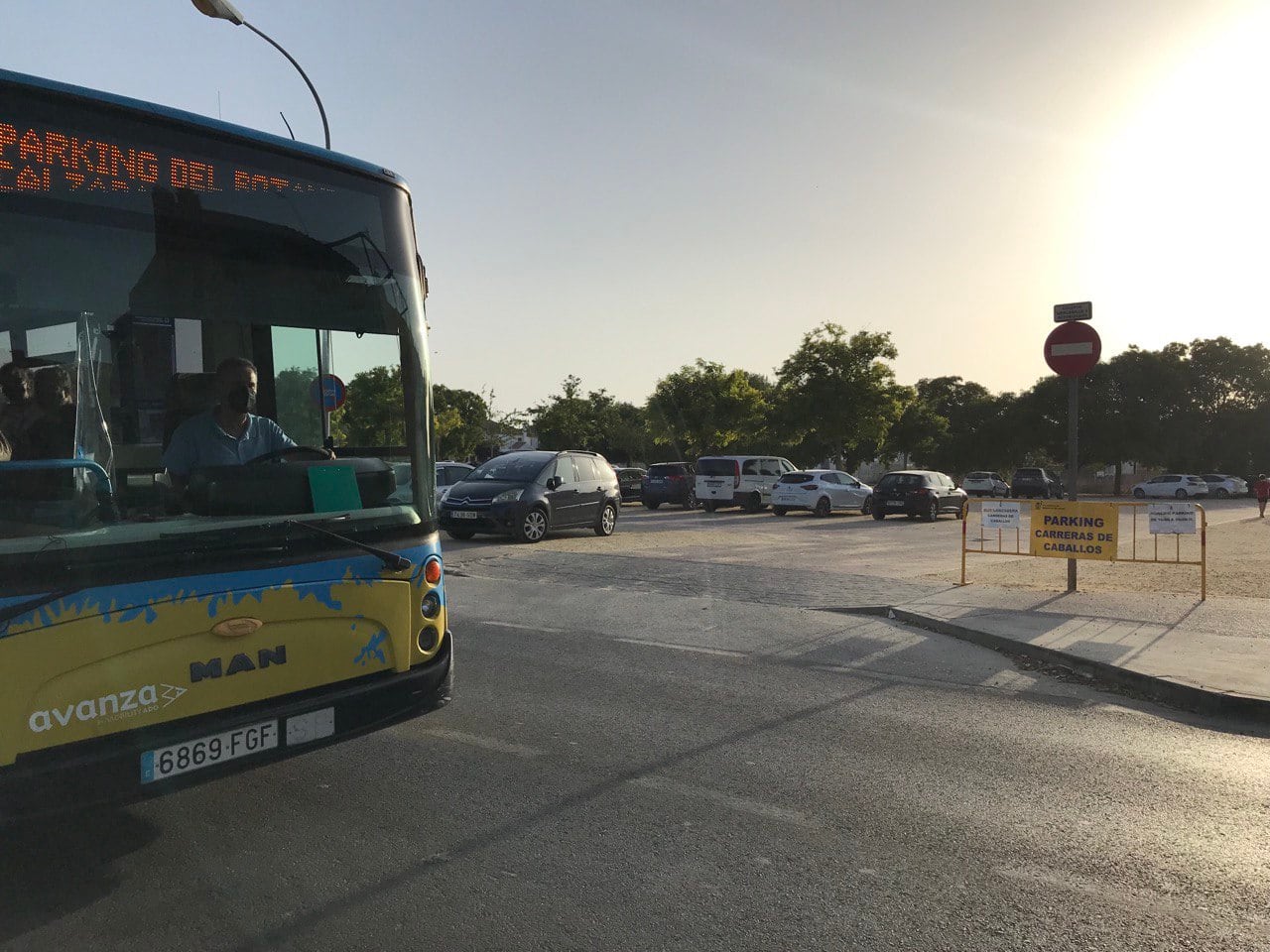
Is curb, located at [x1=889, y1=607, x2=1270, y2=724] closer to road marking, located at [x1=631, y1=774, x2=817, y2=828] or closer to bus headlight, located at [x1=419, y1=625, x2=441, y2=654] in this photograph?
road marking, located at [x1=631, y1=774, x2=817, y2=828]

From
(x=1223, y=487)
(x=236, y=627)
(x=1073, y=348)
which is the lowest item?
(x=1223, y=487)

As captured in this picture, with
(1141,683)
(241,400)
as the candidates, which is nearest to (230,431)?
(241,400)

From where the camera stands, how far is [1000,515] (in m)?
12.9

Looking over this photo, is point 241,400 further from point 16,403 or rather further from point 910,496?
point 910,496

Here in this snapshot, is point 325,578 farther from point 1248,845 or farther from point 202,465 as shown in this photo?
point 1248,845

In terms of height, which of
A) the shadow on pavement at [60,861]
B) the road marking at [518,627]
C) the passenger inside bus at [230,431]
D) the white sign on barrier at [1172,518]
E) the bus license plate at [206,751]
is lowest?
the road marking at [518,627]

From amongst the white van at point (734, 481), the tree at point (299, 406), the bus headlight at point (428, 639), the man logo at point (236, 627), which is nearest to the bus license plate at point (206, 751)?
the man logo at point (236, 627)

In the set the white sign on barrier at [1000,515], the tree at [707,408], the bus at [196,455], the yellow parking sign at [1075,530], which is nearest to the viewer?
→ the bus at [196,455]

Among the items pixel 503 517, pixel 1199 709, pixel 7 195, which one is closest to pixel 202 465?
pixel 7 195

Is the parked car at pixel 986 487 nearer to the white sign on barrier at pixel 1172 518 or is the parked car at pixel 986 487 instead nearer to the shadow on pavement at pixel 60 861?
the white sign on barrier at pixel 1172 518

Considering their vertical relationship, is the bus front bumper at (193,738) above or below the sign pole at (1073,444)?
below

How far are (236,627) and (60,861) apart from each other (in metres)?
1.18

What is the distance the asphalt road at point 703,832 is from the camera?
3229mm

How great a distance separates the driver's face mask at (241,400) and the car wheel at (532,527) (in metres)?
13.2
